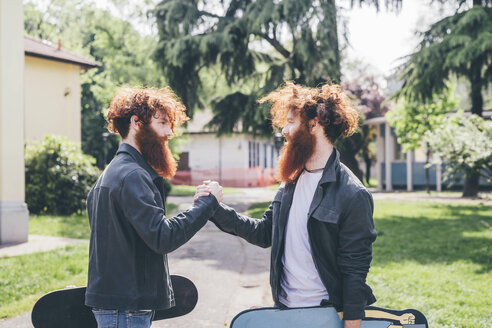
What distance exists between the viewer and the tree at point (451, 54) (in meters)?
14.1

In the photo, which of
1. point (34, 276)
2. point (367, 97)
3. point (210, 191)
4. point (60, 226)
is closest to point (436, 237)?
point (34, 276)

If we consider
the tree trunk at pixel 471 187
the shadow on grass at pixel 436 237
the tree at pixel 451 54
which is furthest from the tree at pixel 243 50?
the tree trunk at pixel 471 187

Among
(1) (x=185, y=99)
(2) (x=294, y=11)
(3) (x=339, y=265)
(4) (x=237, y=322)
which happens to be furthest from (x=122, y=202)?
(1) (x=185, y=99)

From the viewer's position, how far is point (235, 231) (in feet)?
9.43

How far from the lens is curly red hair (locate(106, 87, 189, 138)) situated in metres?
2.47

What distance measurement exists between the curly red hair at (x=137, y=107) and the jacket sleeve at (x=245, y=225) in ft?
1.90

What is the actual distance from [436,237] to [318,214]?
9.42 m

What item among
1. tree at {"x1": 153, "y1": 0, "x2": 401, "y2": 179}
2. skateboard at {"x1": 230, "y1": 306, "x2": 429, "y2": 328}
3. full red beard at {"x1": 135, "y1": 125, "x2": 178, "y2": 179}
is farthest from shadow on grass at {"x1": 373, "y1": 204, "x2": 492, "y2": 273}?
full red beard at {"x1": 135, "y1": 125, "x2": 178, "y2": 179}

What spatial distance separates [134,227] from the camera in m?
2.24

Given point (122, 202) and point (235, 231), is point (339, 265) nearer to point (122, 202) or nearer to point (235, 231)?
point (235, 231)

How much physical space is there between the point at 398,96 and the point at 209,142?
23.7m

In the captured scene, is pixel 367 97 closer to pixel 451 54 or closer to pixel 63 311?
pixel 451 54

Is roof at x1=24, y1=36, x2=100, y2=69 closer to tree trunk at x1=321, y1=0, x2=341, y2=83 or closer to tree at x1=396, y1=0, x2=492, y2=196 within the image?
tree trunk at x1=321, y1=0, x2=341, y2=83

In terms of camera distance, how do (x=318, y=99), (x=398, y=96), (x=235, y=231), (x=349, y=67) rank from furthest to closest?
(x=349, y=67) < (x=398, y=96) < (x=235, y=231) < (x=318, y=99)
